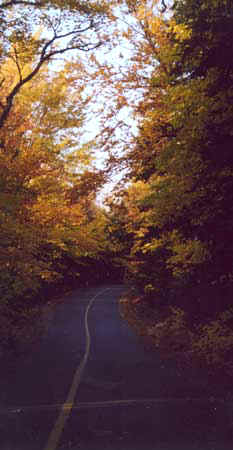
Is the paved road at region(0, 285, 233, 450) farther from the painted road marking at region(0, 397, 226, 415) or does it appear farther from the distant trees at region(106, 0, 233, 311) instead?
the distant trees at region(106, 0, 233, 311)

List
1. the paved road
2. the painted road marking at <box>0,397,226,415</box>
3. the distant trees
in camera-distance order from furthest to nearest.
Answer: the distant trees < the painted road marking at <box>0,397,226,415</box> < the paved road

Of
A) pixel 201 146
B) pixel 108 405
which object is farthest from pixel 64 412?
pixel 201 146

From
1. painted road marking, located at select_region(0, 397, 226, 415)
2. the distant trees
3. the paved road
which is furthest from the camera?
the distant trees

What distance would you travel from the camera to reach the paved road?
7.57m

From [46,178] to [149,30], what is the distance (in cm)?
809

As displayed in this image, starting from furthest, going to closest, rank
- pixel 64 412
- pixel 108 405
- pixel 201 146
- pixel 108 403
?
pixel 201 146 < pixel 108 403 < pixel 108 405 < pixel 64 412

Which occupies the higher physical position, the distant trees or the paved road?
the distant trees

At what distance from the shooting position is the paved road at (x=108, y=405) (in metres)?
7.57

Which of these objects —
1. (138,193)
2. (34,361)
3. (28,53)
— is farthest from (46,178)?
(34,361)

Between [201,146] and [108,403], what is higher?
[201,146]

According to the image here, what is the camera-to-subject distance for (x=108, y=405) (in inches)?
381

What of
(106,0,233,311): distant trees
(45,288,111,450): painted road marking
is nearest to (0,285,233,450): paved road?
(45,288,111,450): painted road marking

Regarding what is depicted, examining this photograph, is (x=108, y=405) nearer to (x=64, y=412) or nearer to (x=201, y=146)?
(x=64, y=412)

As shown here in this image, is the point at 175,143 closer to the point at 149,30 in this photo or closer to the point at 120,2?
the point at 149,30
